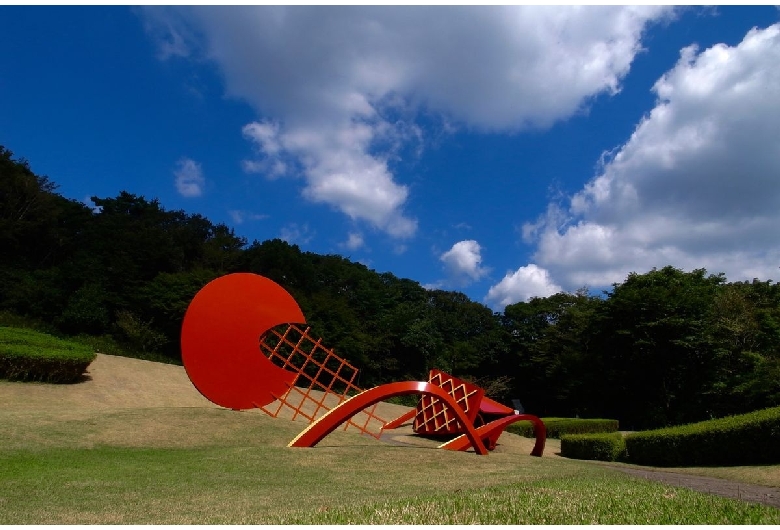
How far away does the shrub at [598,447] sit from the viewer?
1652cm

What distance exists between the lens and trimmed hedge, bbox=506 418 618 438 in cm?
2327

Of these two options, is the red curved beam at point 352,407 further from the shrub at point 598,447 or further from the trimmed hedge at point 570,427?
the trimmed hedge at point 570,427

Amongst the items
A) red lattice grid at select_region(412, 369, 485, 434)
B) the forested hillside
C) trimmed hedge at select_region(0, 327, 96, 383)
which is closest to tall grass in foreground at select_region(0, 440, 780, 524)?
red lattice grid at select_region(412, 369, 485, 434)

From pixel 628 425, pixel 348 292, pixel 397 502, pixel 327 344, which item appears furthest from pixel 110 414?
pixel 348 292

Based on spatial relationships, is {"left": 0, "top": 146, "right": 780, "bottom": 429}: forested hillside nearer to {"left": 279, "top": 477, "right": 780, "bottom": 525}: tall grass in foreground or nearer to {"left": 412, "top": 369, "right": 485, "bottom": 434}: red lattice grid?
{"left": 412, "top": 369, "right": 485, "bottom": 434}: red lattice grid

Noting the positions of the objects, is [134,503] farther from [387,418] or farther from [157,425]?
[387,418]

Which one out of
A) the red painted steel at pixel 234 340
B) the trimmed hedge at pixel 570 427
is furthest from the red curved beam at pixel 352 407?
the trimmed hedge at pixel 570 427

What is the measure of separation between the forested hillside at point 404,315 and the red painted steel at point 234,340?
48.0 ft

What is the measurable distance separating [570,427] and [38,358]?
20372 mm

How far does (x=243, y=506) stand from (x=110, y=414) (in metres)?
8.17

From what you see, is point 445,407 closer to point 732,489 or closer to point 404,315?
point 732,489

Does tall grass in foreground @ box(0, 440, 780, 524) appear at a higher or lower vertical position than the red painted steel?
lower

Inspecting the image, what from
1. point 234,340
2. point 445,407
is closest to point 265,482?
point 234,340

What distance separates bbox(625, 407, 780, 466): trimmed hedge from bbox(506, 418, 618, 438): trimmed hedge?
7.86 meters
